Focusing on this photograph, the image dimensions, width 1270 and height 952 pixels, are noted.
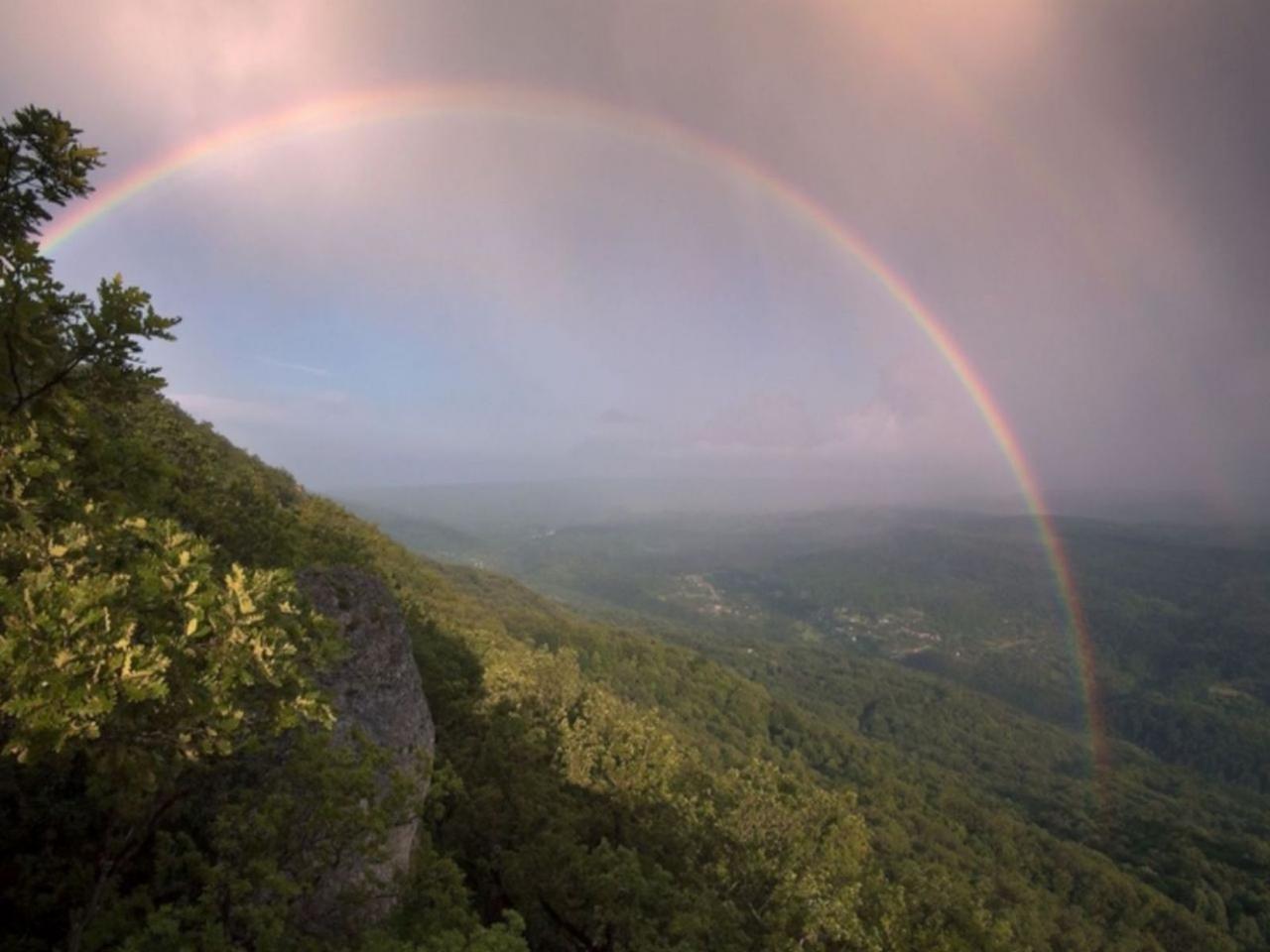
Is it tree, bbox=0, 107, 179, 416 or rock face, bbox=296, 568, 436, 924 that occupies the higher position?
tree, bbox=0, 107, 179, 416

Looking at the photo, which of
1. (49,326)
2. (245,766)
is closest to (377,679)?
(245,766)

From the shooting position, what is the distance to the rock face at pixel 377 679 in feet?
62.6

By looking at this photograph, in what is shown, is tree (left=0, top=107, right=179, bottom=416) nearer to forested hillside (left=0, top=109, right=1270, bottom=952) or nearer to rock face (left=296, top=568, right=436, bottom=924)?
forested hillside (left=0, top=109, right=1270, bottom=952)

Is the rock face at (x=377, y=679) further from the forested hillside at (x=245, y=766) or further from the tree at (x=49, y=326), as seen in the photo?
the tree at (x=49, y=326)

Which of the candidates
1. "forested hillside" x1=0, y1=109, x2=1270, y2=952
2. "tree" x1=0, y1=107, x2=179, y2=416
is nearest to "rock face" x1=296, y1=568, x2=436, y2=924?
"forested hillside" x1=0, y1=109, x2=1270, y2=952

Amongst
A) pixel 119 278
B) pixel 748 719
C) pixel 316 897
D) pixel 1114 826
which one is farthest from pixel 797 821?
pixel 1114 826

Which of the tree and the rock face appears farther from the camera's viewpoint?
the rock face

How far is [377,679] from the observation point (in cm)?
2117

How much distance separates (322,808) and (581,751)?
2439 cm

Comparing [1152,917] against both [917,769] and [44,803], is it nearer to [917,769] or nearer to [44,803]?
[917,769]

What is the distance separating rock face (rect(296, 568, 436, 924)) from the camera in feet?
62.6

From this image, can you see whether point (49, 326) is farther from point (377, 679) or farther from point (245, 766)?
point (377, 679)

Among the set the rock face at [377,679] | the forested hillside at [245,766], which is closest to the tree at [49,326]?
the forested hillside at [245,766]

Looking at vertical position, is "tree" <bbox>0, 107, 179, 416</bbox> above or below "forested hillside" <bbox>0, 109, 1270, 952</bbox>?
above
